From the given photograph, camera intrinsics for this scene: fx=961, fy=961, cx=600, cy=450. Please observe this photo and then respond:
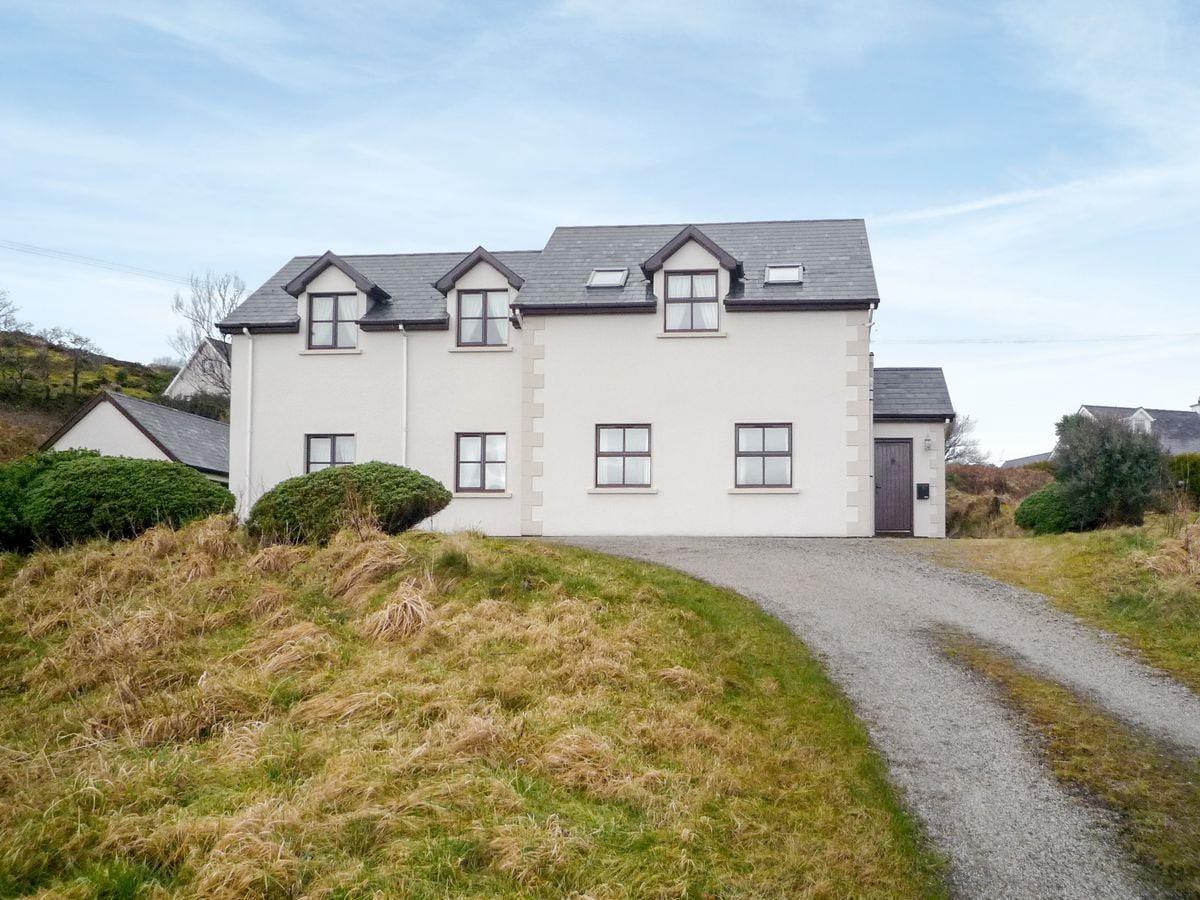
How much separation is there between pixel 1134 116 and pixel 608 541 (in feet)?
37.2

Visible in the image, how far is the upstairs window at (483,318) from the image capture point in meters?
22.3

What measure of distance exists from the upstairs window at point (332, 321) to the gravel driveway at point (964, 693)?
10.3 m

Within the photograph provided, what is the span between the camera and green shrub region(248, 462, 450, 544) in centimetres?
1314

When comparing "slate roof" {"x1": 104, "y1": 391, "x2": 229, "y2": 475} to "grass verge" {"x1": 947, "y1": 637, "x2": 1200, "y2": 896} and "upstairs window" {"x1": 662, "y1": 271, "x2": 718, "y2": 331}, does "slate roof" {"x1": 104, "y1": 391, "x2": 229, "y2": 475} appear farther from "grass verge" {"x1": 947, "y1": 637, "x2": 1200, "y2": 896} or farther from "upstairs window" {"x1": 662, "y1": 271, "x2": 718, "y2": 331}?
"grass verge" {"x1": 947, "y1": 637, "x2": 1200, "y2": 896}

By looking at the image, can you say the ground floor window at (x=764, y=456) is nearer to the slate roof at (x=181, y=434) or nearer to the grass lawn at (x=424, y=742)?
the grass lawn at (x=424, y=742)

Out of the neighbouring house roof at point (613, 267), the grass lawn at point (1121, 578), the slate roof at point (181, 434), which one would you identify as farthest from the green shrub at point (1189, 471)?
the slate roof at point (181, 434)

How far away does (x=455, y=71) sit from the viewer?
49.8 feet

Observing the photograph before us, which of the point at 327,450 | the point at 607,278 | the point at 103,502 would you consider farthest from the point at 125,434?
the point at 607,278

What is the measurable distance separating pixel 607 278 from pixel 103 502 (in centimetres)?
1178

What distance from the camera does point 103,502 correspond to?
14.0 meters

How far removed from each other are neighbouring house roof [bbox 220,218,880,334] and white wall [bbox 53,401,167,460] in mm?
5899

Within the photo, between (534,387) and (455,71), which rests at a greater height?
(455,71)

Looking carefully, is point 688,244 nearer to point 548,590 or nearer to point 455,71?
point 455,71

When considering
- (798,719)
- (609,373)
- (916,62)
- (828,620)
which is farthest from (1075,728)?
(609,373)
